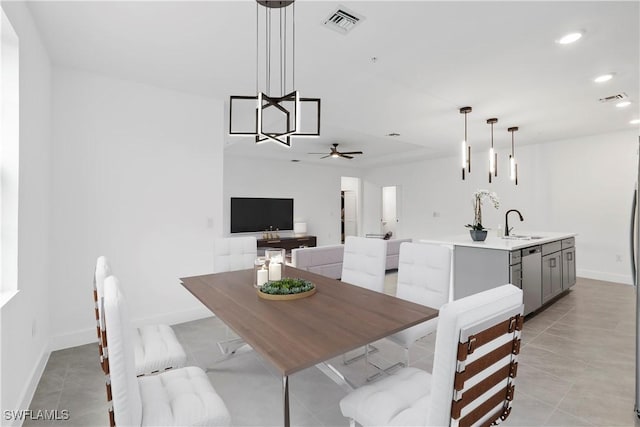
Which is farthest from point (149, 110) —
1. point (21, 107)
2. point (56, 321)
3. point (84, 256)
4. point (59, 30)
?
point (56, 321)

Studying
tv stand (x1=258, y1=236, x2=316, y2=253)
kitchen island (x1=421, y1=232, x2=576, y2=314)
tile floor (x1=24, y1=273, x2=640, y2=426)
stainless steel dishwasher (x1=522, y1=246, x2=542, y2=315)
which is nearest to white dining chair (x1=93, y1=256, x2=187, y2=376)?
tile floor (x1=24, y1=273, x2=640, y2=426)

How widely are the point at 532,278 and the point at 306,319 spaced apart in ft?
10.5

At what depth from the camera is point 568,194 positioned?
5.86 metres

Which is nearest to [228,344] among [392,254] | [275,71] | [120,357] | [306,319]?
[306,319]

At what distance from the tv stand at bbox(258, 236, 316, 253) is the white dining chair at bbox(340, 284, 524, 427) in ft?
20.8

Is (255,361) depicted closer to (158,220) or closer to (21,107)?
(158,220)

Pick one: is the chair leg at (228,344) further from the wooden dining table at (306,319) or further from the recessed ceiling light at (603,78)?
the recessed ceiling light at (603,78)

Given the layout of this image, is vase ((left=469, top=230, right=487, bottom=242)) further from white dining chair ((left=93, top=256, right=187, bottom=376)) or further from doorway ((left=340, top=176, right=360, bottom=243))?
doorway ((left=340, top=176, right=360, bottom=243))

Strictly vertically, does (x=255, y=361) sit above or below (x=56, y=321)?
below

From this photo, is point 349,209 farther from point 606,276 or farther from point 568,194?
point 606,276

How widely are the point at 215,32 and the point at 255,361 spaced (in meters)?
2.58

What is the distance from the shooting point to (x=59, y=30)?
2312mm

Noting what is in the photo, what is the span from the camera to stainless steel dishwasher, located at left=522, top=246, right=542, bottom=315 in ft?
11.3

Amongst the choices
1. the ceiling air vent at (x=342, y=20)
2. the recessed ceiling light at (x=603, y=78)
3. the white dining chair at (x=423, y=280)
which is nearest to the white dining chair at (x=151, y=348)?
the white dining chair at (x=423, y=280)
